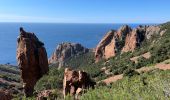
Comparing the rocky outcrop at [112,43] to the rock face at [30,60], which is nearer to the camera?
the rock face at [30,60]

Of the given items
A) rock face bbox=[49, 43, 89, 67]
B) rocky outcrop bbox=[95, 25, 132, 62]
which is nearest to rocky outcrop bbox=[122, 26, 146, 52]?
rocky outcrop bbox=[95, 25, 132, 62]

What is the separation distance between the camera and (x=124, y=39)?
114 metres

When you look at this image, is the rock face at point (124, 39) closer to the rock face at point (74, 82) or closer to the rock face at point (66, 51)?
the rock face at point (66, 51)

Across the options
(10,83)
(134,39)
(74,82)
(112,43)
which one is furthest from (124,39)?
(74,82)

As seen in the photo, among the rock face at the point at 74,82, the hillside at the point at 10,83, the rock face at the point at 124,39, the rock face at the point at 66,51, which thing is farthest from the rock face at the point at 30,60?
the rock face at the point at 66,51

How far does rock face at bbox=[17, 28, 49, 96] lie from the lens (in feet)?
171

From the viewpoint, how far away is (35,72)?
2069 inches

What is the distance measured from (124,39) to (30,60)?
64.7 meters

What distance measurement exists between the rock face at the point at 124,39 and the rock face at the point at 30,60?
5544 cm

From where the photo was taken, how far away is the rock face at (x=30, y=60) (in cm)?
5206

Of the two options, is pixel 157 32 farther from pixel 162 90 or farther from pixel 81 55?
pixel 162 90

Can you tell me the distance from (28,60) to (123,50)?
60.8m

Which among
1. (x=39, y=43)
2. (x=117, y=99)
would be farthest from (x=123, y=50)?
(x=117, y=99)

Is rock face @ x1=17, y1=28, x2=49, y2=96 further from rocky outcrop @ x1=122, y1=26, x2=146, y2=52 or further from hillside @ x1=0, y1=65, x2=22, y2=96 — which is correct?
rocky outcrop @ x1=122, y1=26, x2=146, y2=52
